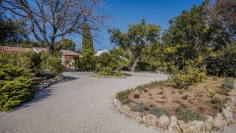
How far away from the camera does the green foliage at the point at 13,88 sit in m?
4.20

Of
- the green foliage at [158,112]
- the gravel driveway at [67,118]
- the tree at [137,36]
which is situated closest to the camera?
the gravel driveway at [67,118]

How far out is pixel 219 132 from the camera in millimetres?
3564

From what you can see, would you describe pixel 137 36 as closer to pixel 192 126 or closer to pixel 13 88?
pixel 192 126

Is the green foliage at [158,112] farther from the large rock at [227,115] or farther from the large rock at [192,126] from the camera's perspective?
the large rock at [227,115]

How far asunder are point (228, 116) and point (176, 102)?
1.52 metres

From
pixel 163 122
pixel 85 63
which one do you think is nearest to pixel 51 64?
pixel 85 63

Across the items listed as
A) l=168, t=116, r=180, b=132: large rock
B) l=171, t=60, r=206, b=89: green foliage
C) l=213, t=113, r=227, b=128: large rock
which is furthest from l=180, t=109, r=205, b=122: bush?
l=171, t=60, r=206, b=89: green foliage

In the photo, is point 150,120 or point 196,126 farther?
point 150,120

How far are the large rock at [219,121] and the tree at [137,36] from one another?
39.9 feet

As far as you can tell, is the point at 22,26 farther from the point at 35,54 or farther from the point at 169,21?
the point at 169,21

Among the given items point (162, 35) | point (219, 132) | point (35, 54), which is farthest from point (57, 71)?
point (162, 35)

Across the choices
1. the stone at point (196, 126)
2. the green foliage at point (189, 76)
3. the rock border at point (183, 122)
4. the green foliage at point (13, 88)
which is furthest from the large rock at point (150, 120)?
the green foliage at point (13, 88)

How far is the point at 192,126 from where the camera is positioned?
11.6 feet

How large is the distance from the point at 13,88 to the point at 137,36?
13083 mm
